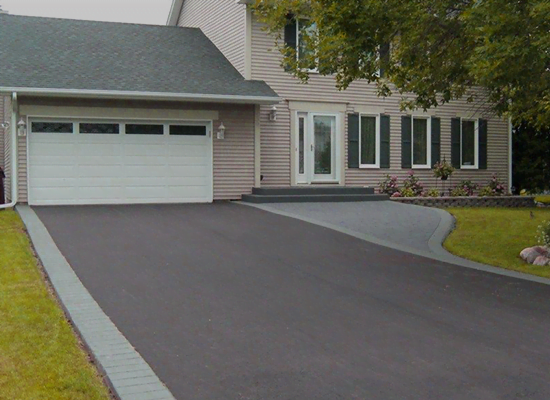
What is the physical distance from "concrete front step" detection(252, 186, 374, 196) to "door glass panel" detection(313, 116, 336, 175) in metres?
1.31

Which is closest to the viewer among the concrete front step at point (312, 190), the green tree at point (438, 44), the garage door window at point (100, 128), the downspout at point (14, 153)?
the green tree at point (438, 44)

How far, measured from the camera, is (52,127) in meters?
17.4

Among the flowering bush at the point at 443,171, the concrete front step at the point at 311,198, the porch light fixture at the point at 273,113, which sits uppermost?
the porch light fixture at the point at 273,113

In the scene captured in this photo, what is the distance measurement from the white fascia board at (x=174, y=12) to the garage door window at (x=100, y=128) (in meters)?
8.63

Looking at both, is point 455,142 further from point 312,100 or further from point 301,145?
point 301,145

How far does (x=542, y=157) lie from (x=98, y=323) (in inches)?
848

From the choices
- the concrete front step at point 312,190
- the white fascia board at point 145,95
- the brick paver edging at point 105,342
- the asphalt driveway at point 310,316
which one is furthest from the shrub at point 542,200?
the brick paver edging at point 105,342

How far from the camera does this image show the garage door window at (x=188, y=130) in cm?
1858

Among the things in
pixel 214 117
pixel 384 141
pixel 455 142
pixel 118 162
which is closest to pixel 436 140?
pixel 455 142

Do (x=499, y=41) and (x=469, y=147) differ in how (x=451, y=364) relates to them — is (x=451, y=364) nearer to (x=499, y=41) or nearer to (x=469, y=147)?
(x=499, y=41)

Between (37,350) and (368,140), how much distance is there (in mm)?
16792

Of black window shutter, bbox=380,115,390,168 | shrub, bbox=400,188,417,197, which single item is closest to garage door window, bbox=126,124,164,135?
black window shutter, bbox=380,115,390,168

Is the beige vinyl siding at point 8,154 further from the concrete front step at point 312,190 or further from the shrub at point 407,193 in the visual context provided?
the shrub at point 407,193

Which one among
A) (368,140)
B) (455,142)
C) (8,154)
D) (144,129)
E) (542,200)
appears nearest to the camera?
(144,129)
